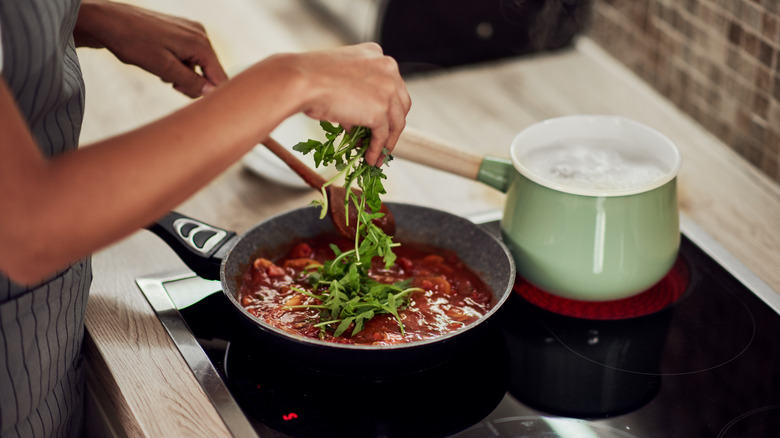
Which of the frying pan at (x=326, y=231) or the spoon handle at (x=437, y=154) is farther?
the spoon handle at (x=437, y=154)

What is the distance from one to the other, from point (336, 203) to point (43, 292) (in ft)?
1.26

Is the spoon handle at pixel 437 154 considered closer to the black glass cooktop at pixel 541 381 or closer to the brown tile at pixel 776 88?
the black glass cooktop at pixel 541 381

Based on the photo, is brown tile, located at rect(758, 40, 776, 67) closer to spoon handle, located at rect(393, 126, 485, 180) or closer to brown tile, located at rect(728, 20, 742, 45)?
brown tile, located at rect(728, 20, 742, 45)

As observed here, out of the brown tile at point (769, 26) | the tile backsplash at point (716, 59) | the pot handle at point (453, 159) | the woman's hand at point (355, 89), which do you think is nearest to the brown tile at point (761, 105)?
the tile backsplash at point (716, 59)

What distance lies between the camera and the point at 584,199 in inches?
39.3

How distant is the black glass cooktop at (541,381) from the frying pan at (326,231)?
0.04 m

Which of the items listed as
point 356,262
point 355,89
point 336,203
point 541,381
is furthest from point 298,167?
point 541,381

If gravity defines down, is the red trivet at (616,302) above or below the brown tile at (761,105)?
below

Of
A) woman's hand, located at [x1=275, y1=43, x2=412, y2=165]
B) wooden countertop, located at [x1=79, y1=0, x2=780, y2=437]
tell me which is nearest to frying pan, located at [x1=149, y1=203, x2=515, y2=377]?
wooden countertop, located at [x1=79, y1=0, x2=780, y2=437]

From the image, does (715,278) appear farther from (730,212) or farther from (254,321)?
(254,321)

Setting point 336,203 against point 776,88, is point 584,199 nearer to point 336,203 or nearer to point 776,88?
point 336,203

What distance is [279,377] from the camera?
3.29 feet

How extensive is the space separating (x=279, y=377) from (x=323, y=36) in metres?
1.39

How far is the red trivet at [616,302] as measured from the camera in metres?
1.11
